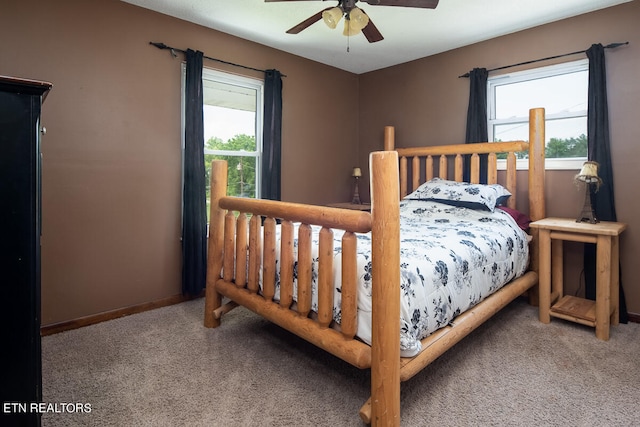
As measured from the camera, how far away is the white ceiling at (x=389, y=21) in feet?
8.74

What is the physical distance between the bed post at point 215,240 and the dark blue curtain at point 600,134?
279cm

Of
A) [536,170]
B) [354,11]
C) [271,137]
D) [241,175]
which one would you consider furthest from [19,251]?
[536,170]

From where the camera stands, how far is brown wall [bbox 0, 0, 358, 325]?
236 cm

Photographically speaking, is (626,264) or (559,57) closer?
(626,264)

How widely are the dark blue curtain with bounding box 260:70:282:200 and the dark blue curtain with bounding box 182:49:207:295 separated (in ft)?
2.14

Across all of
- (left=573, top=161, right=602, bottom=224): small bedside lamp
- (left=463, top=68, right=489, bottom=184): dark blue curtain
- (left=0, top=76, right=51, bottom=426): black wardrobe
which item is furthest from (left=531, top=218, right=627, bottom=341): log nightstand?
(left=0, top=76, right=51, bottom=426): black wardrobe

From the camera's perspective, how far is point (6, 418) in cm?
96

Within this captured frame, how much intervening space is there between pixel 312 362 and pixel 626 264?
2.50 m

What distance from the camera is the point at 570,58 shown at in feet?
9.40

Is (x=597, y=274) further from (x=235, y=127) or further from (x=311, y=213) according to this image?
(x=235, y=127)

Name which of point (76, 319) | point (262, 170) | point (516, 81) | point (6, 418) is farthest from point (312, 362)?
point (516, 81)

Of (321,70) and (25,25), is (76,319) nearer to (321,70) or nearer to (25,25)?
(25,25)

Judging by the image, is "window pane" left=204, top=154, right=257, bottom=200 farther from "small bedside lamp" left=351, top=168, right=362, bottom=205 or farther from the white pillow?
the white pillow

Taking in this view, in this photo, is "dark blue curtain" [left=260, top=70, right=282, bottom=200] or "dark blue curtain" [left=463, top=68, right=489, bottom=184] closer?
"dark blue curtain" [left=463, top=68, right=489, bottom=184]
